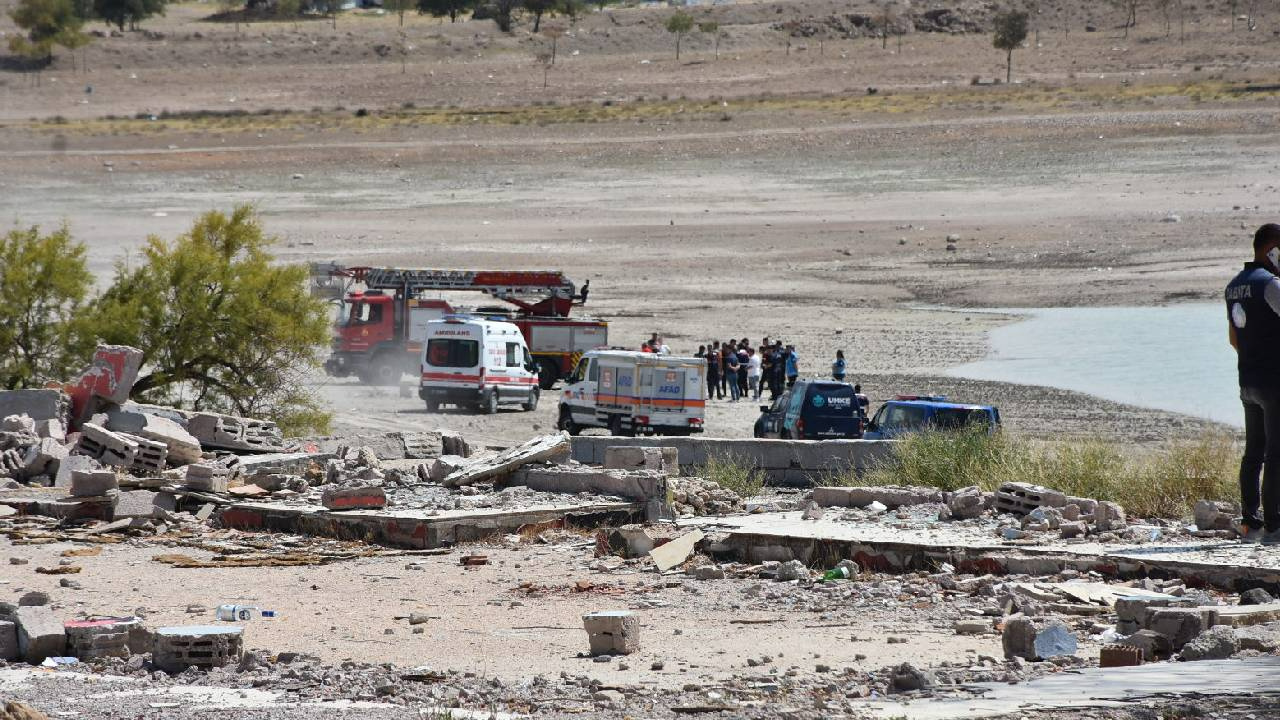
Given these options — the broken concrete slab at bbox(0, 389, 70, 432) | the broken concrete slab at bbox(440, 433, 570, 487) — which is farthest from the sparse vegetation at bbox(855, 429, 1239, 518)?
the broken concrete slab at bbox(0, 389, 70, 432)

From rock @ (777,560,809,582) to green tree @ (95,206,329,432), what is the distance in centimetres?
1613

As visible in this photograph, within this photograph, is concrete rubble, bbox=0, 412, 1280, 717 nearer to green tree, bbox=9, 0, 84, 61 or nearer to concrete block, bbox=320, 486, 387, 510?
concrete block, bbox=320, 486, 387, 510

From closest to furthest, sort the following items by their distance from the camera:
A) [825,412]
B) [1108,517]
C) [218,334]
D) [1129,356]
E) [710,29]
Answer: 1. [1108,517]
2. [825,412]
3. [218,334]
4. [1129,356]
5. [710,29]

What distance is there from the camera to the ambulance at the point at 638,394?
29797 mm

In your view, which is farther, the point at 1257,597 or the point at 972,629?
the point at 972,629

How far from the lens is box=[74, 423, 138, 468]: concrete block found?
1992 cm

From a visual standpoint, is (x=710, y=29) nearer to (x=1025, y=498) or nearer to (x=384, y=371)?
(x=384, y=371)

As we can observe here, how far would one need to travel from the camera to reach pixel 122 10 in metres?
109

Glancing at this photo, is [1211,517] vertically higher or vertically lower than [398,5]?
lower

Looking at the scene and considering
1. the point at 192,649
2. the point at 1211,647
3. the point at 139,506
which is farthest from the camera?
the point at 139,506

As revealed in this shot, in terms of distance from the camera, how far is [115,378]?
22484 mm

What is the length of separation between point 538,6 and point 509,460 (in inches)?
3689

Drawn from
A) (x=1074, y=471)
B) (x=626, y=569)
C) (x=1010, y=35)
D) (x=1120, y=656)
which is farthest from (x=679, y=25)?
(x=1120, y=656)

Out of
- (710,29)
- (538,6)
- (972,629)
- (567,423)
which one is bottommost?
(567,423)
